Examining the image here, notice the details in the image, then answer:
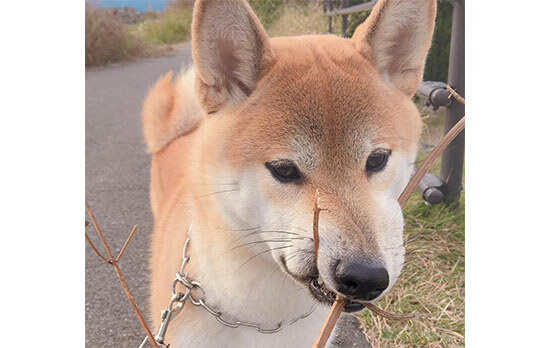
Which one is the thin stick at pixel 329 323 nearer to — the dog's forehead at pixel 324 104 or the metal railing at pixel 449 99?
the dog's forehead at pixel 324 104

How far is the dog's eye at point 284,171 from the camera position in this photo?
671 millimetres

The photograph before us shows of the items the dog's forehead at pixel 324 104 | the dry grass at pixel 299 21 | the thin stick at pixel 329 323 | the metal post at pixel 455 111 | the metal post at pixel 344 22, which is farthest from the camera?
the metal post at pixel 344 22

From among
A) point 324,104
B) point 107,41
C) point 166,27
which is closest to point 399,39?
point 324,104

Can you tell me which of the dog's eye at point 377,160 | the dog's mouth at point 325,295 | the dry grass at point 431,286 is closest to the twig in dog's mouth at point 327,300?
the dog's mouth at point 325,295

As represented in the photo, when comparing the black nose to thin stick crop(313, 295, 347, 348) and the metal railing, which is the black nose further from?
the metal railing

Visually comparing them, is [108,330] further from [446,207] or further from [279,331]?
[446,207]

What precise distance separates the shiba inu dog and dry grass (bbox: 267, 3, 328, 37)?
0.95 feet

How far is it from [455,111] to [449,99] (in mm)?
38

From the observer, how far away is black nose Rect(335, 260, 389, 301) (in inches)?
22.2

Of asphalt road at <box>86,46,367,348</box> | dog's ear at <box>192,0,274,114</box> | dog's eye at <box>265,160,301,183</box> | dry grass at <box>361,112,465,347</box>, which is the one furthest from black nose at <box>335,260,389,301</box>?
asphalt road at <box>86,46,367,348</box>

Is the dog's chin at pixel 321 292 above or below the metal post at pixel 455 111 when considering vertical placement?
below

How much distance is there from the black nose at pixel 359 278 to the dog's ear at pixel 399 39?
0.38m
